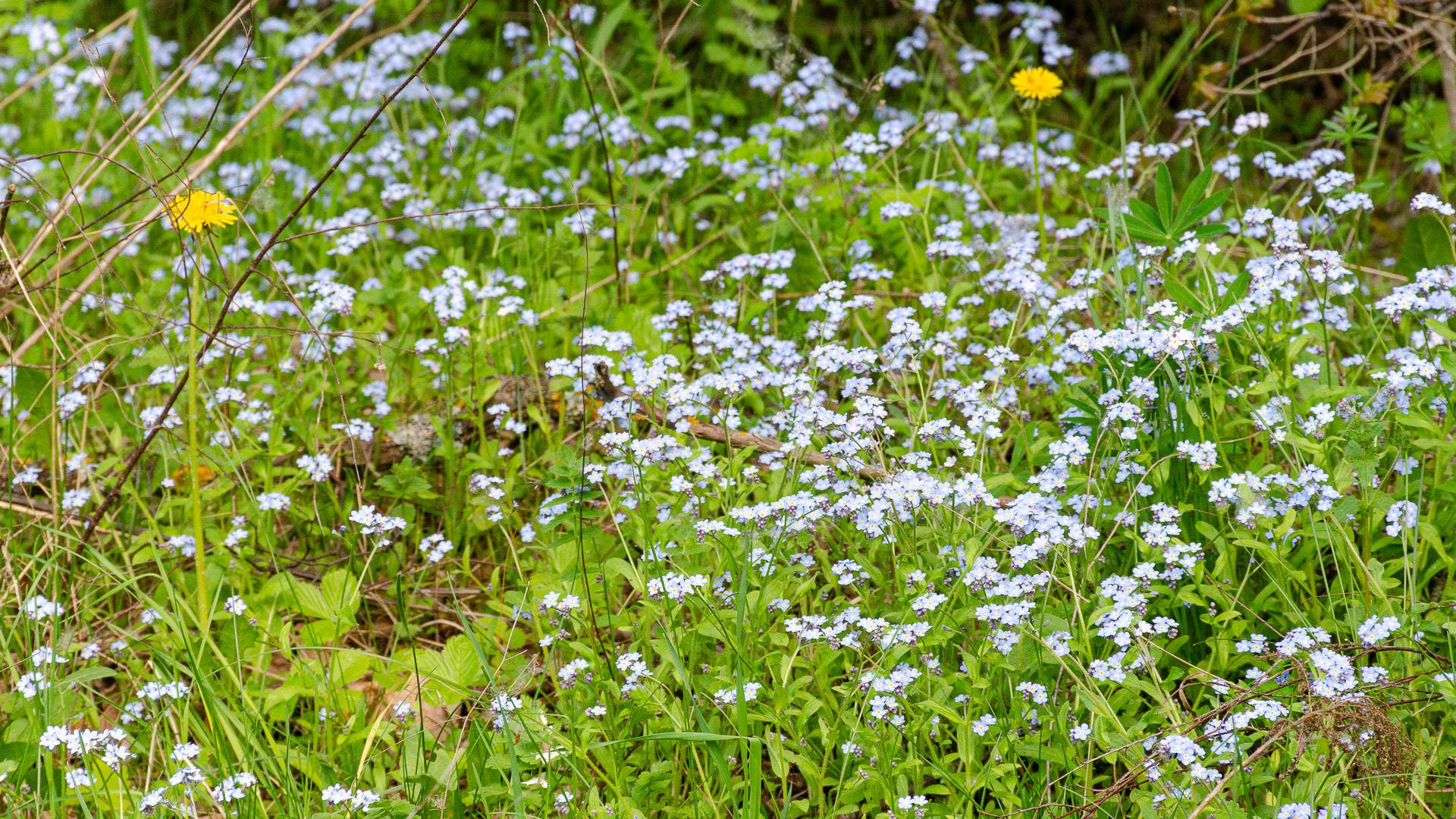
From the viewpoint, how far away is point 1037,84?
3.67 metres

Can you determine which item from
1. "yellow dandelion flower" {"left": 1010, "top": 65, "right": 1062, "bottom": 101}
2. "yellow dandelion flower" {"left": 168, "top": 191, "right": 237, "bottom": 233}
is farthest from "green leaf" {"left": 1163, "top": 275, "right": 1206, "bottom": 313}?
"yellow dandelion flower" {"left": 168, "top": 191, "right": 237, "bottom": 233}

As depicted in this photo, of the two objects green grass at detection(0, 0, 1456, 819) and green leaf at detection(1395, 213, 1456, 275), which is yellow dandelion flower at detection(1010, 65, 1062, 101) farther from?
green leaf at detection(1395, 213, 1456, 275)

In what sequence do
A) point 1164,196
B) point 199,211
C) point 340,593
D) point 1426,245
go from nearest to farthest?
1. point 199,211
2. point 340,593
3. point 1164,196
4. point 1426,245

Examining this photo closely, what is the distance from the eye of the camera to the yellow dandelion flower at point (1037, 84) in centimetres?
365

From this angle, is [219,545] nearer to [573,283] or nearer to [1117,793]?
[573,283]

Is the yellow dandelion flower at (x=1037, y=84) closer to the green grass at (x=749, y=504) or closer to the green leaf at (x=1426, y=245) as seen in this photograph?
the green grass at (x=749, y=504)

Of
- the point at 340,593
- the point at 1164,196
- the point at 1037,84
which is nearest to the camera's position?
the point at 340,593

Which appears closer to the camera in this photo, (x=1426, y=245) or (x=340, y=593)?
(x=340, y=593)

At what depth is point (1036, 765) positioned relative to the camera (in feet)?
6.98

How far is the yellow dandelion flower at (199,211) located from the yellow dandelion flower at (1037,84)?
2186 millimetres

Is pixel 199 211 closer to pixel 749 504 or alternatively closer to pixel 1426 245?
pixel 749 504

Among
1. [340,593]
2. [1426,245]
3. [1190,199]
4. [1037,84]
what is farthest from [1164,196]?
[340,593]

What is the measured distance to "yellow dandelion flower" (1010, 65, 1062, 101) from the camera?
12.0 ft

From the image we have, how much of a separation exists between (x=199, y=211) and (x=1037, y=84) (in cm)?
231
